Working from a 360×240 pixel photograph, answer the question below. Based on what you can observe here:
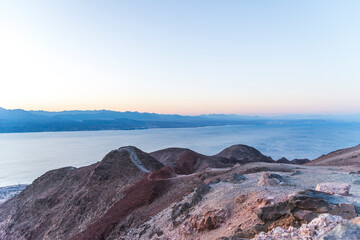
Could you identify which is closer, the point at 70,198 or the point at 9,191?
the point at 70,198

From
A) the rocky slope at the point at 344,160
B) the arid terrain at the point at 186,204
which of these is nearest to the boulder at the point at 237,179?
the arid terrain at the point at 186,204

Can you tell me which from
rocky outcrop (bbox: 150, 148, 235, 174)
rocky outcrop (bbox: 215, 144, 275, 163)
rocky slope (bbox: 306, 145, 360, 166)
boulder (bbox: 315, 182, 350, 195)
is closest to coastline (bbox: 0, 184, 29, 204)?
rocky outcrop (bbox: 150, 148, 235, 174)

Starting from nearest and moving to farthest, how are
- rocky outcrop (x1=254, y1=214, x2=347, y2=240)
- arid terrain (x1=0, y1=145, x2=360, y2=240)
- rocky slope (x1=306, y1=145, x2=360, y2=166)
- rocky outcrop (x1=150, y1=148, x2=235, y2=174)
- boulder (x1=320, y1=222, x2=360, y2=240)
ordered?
boulder (x1=320, y1=222, x2=360, y2=240), rocky outcrop (x1=254, y1=214, x2=347, y2=240), arid terrain (x1=0, y1=145, x2=360, y2=240), rocky slope (x1=306, y1=145, x2=360, y2=166), rocky outcrop (x1=150, y1=148, x2=235, y2=174)

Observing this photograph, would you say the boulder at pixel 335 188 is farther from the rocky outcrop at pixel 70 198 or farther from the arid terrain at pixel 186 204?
the rocky outcrop at pixel 70 198

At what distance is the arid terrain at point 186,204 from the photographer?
6613 mm

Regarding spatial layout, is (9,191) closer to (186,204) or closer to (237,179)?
(186,204)

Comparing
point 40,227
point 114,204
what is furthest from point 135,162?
point 40,227

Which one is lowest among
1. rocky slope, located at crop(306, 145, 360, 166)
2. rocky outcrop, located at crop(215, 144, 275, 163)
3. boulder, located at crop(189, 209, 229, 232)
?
rocky outcrop, located at crop(215, 144, 275, 163)

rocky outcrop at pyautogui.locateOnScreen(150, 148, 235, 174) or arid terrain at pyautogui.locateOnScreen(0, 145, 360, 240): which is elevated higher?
arid terrain at pyautogui.locateOnScreen(0, 145, 360, 240)

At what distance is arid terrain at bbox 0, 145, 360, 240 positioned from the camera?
21.7 ft

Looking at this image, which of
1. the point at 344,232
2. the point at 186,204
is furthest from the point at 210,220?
the point at 344,232

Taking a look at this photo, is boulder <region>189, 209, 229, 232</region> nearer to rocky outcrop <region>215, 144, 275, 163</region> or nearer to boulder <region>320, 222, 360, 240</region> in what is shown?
boulder <region>320, 222, 360, 240</region>

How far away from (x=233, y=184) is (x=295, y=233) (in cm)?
686

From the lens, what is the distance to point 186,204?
1197 cm
